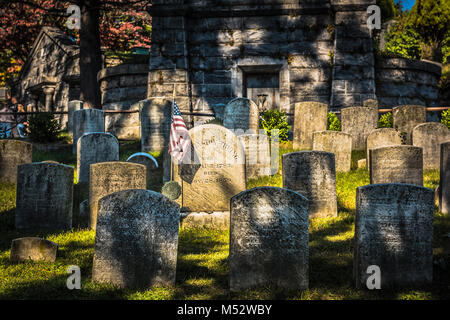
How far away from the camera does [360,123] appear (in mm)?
11555

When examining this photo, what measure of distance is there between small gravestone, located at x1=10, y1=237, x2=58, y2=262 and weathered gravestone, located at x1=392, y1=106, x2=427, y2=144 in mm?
9014

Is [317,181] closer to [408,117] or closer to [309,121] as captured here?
[309,121]

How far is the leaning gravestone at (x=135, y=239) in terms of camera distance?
14.2 feet

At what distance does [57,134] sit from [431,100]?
42.3ft

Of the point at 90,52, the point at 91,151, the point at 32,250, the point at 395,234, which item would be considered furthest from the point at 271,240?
the point at 90,52

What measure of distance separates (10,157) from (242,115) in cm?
549

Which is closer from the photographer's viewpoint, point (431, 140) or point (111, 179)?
point (111, 179)

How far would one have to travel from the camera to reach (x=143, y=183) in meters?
6.91

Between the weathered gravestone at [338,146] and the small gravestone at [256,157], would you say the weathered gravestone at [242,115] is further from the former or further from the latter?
the weathered gravestone at [338,146]

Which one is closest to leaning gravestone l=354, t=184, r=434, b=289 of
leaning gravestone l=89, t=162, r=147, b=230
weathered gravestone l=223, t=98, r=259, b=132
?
leaning gravestone l=89, t=162, r=147, b=230

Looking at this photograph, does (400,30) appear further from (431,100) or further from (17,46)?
(17,46)

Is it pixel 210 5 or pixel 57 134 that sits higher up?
pixel 210 5

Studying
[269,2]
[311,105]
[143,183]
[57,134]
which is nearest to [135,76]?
[57,134]

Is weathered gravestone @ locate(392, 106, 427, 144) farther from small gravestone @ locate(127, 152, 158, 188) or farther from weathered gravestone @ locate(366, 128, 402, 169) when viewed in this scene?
small gravestone @ locate(127, 152, 158, 188)
